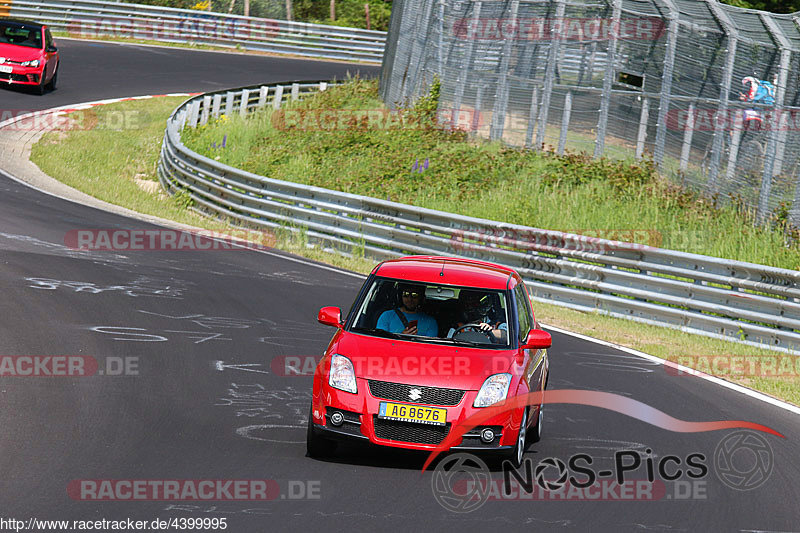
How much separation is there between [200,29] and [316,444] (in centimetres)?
4190

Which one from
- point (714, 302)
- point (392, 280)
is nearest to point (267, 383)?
point (392, 280)

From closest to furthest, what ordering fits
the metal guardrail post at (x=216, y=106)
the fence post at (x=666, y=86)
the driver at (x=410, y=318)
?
the driver at (x=410, y=318) < the fence post at (x=666, y=86) < the metal guardrail post at (x=216, y=106)

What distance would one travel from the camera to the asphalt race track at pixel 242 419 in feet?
22.3

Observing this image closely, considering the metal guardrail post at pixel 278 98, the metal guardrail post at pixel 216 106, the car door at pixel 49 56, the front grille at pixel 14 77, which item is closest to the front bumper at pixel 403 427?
the metal guardrail post at pixel 216 106

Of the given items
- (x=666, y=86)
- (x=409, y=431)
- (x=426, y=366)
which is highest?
(x=666, y=86)

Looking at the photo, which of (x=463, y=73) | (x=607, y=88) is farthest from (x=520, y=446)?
(x=463, y=73)

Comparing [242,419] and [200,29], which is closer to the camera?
[242,419]

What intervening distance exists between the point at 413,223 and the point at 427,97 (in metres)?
10.4

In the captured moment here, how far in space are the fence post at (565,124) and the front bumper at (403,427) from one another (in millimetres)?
16787

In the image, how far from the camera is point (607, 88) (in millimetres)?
22781

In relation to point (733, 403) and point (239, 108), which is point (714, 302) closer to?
point (733, 403)

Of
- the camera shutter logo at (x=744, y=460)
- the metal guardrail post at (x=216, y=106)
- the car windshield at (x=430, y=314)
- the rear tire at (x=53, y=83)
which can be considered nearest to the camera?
the camera shutter logo at (x=744, y=460)

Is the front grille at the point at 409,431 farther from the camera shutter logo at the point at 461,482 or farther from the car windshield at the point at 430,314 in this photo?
the car windshield at the point at 430,314

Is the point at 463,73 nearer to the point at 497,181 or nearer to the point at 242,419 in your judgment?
the point at 497,181
